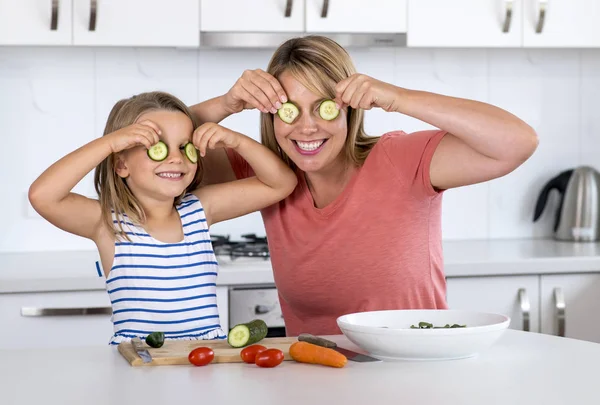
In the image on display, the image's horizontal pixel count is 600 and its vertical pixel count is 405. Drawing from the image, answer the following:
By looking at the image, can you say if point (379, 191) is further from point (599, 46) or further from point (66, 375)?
point (599, 46)

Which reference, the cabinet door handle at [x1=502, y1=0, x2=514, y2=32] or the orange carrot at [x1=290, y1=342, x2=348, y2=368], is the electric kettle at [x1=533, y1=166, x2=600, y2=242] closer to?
the cabinet door handle at [x1=502, y1=0, x2=514, y2=32]

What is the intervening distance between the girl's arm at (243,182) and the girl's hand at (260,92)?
0.09 metres

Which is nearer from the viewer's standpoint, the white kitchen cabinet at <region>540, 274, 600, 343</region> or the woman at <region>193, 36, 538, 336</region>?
the woman at <region>193, 36, 538, 336</region>

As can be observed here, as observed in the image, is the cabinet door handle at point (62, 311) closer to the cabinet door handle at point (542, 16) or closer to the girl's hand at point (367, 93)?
the girl's hand at point (367, 93)

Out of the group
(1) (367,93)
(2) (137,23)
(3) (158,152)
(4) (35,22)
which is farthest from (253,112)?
(1) (367,93)

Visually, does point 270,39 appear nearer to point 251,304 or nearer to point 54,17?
point 54,17

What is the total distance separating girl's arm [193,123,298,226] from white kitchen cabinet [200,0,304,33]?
1109mm

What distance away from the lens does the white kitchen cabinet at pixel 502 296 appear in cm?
313

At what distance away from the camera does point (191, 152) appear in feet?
6.85

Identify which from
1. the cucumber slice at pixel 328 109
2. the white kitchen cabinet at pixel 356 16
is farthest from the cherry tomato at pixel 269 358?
the white kitchen cabinet at pixel 356 16

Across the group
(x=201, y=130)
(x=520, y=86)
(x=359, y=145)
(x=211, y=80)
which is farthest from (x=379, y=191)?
(x=520, y=86)

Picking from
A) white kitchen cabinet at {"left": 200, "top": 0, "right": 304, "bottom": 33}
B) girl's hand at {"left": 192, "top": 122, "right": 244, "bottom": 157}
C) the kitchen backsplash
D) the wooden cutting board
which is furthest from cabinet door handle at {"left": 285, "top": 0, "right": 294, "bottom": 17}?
the wooden cutting board

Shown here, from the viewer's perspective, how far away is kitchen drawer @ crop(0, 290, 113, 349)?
2895mm

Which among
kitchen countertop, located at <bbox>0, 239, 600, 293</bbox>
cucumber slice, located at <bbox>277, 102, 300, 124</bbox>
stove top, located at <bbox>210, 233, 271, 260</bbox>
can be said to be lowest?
kitchen countertop, located at <bbox>0, 239, 600, 293</bbox>
